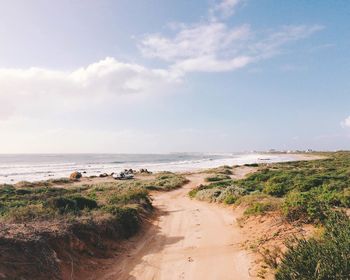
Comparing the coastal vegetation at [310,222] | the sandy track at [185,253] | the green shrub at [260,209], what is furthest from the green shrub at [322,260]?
the green shrub at [260,209]

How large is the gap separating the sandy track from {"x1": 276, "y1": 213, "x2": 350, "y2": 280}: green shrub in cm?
262

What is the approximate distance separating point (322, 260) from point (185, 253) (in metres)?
6.38

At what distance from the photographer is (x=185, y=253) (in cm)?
1204

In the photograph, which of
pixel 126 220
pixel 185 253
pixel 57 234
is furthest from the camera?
pixel 126 220

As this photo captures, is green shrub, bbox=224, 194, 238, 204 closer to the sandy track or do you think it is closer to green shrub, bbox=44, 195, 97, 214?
the sandy track

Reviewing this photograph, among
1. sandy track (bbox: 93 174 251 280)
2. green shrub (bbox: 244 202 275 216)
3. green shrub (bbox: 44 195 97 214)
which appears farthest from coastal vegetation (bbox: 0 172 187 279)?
green shrub (bbox: 244 202 275 216)

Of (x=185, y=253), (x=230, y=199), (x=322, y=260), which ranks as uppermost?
(x=322, y=260)

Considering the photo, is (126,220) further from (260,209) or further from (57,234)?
(260,209)

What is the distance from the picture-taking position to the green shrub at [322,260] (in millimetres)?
6121

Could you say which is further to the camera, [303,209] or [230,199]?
[230,199]

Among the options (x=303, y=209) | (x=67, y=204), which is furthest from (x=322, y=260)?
(x=67, y=204)

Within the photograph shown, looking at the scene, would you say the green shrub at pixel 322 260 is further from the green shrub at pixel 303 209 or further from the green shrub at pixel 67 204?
the green shrub at pixel 67 204

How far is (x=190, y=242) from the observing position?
44.4ft

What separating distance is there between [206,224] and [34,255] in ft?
31.5
